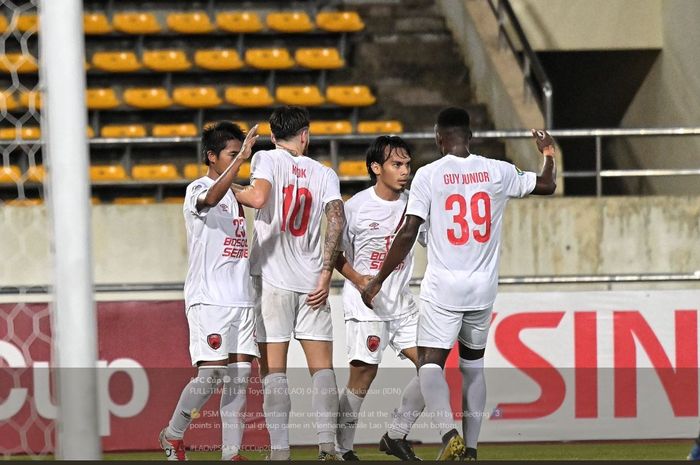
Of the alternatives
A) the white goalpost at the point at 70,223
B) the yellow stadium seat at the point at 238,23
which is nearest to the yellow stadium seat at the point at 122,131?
the yellow stadium seat at the point at 238,23

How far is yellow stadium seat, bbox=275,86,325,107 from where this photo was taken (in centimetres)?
1454

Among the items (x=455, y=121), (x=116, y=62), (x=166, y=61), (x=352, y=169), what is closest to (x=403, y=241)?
(x=455, y=121)

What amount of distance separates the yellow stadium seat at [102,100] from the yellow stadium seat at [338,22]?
2.79 metres

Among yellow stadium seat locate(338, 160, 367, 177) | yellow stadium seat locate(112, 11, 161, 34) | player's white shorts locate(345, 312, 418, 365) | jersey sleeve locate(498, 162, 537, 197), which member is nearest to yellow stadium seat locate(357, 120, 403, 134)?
yellow stadium seat locate(338, 160, 367, 177)

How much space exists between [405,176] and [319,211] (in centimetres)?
59

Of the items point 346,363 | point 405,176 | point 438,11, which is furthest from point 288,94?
point 405,176

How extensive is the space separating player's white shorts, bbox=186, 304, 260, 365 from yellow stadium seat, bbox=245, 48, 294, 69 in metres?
8.47

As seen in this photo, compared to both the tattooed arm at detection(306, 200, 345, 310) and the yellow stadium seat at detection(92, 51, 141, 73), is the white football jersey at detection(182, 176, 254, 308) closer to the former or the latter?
the tattooed arm at detection(306, 200, 345, 310)

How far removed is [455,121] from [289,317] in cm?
138

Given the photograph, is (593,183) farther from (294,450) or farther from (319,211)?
(319,211)

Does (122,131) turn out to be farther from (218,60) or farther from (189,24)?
(189,24)

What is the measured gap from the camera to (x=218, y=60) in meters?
15.1

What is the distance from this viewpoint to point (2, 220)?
972 cm

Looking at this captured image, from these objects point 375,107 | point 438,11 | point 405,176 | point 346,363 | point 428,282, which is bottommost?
point 346,363
